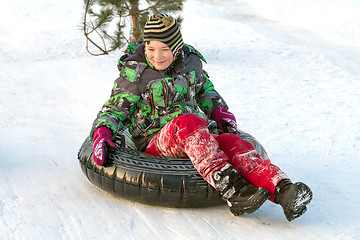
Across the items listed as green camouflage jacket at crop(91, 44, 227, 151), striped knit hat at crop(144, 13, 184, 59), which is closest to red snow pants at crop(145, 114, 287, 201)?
green camouflage jacket at crop(91, 44, 227, 151)

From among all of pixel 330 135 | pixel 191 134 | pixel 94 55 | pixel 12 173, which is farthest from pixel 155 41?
pixel 94 55

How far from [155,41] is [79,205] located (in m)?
1.02

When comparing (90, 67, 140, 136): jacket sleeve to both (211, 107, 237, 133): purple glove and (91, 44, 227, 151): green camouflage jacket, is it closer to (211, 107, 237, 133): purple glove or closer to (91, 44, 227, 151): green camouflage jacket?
(91, 44, 227, 151): green camouflage jacket

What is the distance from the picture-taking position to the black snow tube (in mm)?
2441

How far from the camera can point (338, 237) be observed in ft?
7.63

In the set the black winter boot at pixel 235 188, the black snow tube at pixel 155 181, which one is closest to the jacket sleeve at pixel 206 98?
the black snow tube at pixel 155 181

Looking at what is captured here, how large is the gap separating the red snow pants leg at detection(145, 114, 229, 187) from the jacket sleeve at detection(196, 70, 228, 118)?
0.55 m

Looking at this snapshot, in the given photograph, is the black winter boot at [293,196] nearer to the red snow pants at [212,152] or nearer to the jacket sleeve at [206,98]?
the red snow pants at [212,152]

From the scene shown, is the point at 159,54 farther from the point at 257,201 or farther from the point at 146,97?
the point at 257,201

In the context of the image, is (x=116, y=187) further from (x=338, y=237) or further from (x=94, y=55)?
(x=94, y=55)

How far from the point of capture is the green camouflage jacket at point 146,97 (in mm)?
2725

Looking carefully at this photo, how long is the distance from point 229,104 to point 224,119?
76.7 inches

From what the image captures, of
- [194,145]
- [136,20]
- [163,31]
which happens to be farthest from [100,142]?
[136,20]

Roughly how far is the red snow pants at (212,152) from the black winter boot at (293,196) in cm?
4
